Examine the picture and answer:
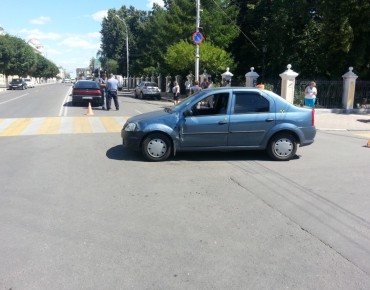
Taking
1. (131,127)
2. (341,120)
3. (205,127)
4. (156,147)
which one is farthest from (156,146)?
(341,120)

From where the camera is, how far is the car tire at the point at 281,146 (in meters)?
8.84

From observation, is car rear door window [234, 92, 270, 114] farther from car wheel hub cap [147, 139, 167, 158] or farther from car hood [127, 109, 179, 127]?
car wheel hub cap [147, 139, 167, 158]

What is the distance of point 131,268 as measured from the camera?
386cm

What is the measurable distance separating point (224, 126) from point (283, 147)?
146 centimetres

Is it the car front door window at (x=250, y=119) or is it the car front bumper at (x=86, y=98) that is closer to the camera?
the car front door window at (x=250, y=119)

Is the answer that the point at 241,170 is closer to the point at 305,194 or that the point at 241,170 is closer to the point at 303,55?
the point at 305,194

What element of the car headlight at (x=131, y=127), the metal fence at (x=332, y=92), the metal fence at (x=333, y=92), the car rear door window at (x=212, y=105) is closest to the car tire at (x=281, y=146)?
the car rear door window at (x=212, y=105)

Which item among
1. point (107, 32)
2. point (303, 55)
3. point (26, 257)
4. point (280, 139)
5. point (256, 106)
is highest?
point (107, 32)

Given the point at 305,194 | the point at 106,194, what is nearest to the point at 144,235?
the point at 106,194

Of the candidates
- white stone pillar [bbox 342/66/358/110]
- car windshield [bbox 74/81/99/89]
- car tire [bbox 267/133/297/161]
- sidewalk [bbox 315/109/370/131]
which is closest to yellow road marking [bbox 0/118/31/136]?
car windshield [bbox 74/81/99/89]

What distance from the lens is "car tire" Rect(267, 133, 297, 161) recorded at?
8.84 meters

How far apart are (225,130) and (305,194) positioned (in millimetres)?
2651

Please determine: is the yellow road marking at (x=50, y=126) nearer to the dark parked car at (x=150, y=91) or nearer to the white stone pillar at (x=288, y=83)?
the white stone pillar at (x=288, y=83)

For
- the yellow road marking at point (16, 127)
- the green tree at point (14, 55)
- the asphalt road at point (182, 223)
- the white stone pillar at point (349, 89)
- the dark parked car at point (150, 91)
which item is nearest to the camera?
the asphalt road at point (182, 223)
